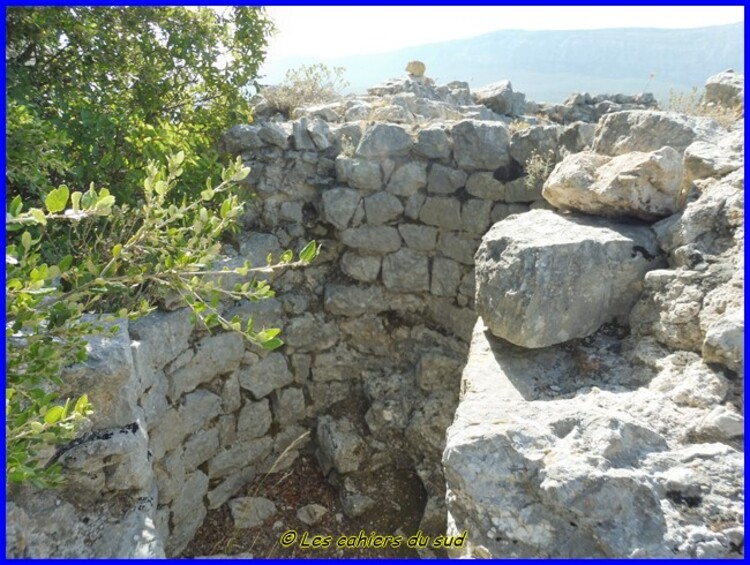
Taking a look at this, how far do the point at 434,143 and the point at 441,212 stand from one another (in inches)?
21.9

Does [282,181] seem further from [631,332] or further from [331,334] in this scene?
[631,332]

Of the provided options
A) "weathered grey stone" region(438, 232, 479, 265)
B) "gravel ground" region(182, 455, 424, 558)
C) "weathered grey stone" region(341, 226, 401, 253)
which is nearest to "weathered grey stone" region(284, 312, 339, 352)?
"weathered grey stone" region(341, 226, 401, 253)

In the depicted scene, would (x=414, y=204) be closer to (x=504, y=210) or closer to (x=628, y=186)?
(x=504, y=210)

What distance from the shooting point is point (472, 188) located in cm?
450

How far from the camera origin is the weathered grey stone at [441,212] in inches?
180

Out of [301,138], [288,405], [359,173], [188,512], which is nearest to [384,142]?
[359,173]

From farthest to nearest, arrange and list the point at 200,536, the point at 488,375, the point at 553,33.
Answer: the point at 553,33 < the point at 200,536 < the point at 488,375

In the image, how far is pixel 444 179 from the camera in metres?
4.57

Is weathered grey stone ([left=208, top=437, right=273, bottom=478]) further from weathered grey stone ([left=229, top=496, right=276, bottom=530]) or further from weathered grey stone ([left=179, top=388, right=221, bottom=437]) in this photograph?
weathered grey stone ([left=179, top=388, right=221, bottom=437])

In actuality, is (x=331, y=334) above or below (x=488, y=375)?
below

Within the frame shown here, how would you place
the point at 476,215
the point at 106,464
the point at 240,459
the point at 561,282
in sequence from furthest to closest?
1. the point at 240,459
2. the point at 476,215
3. the point at 561,282
4. the point at 106,464

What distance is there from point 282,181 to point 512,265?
2.60 m

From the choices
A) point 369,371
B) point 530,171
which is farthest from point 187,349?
point 530,171

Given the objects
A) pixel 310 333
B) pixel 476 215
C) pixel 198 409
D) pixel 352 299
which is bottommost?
pixel 198 409
